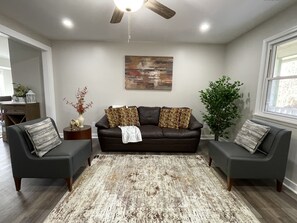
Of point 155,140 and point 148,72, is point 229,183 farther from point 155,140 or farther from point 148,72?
point 148,72

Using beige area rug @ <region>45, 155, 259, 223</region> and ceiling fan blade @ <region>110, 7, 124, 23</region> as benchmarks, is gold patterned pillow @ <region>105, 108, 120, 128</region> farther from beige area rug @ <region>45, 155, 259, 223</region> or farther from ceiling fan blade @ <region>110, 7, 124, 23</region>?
ceiling fan blade @ <region>110, 7, 124, 23</region>

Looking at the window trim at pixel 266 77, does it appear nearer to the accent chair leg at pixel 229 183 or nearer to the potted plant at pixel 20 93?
the accent chair leg at pixel 229 183

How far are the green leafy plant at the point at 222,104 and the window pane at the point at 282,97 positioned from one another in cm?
56

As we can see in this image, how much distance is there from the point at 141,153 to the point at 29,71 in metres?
3.37

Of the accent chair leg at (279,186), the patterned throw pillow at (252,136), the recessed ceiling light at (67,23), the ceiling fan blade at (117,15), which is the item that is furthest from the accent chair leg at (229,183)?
the recessed ceiling light at (67,23)

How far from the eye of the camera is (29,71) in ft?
13.2

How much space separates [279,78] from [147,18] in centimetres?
232

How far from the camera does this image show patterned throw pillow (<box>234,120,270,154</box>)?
224 centimetres

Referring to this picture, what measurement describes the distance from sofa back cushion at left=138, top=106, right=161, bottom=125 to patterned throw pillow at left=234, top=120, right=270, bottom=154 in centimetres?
186

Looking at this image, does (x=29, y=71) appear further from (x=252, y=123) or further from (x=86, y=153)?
(x=252, y=123)

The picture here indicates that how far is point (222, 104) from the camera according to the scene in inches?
131

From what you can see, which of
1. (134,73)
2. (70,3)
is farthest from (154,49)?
(70,3)

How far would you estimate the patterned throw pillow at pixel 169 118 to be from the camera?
3.71m

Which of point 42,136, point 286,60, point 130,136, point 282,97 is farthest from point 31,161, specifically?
point 286,60
